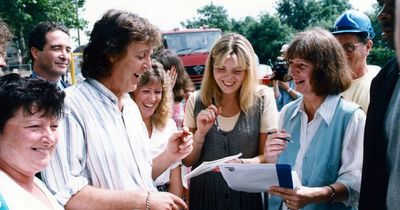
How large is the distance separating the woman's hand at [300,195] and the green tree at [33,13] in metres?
23.0

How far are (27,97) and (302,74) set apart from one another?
4.61 feet

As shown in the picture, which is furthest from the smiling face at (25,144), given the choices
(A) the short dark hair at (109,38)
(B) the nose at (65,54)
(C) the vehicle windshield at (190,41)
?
(C) the vehicle windshield at (190,41)

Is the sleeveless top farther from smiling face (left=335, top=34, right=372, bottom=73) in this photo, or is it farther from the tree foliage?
the tree foliage

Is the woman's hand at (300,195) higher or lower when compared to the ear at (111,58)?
lower

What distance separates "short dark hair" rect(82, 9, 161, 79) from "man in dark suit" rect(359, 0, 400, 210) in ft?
3.31

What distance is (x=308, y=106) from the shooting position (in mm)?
2471

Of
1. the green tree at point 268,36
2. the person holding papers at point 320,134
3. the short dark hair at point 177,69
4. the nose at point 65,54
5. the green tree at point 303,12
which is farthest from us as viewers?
the green tree at point 303,12

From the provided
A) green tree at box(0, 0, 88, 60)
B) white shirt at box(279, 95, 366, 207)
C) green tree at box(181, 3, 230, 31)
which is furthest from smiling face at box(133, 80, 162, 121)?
green tree at box(181, 3, 230, 31)

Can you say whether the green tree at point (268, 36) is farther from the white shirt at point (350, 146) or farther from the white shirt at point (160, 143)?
the white shirt at point (350, 146)

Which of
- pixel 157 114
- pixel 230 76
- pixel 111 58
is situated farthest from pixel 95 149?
pixel 157 114

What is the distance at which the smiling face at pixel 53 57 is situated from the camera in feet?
15.0

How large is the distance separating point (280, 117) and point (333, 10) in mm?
48265

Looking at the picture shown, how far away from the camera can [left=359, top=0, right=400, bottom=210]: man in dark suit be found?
173 cm

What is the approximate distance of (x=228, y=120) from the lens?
2.82 meters
